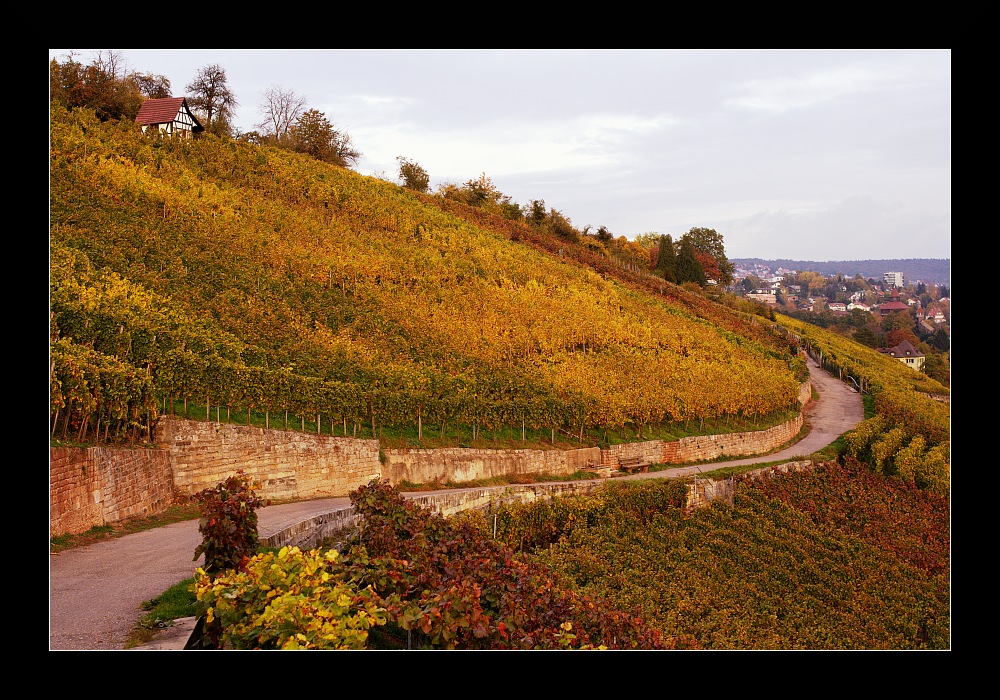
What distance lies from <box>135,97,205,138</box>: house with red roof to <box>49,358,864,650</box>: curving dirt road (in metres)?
18.5

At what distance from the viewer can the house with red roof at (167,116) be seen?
80.2ft

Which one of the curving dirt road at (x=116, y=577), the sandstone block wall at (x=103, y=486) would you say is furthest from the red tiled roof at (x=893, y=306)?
the sandstone block wall at (x=103, y=486)

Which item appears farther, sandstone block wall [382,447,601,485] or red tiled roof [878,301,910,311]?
sandstone block wall [382,447,601,485]

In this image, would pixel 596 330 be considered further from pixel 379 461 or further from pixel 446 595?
pixel 446 595

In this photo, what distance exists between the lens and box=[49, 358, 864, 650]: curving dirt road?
16.8 ft

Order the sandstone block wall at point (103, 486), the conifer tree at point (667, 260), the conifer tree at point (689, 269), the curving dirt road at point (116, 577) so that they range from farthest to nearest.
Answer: the conifer tree at point (689, 269)
the conifer tree at point (667, 260)
the sandstone block wall at point (103, 486)
the curving dirt road at point (116, 577)

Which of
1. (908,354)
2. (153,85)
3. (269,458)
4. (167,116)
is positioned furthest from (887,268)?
(153,85)

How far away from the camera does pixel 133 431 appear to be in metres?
9.87

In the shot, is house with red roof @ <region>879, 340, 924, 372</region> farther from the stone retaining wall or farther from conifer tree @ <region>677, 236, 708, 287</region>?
conifer tree @ <region>677, 236, 708, 287</region>

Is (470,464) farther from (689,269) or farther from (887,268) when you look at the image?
(689,269)

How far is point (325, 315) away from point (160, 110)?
43.6 feet

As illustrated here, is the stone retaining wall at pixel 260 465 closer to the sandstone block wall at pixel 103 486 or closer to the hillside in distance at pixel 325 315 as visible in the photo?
the sandstone block wall at pixel 103 486

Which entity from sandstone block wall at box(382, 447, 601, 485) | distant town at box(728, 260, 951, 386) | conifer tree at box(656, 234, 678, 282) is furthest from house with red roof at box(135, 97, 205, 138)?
conifer tree at box(656, 234, 678, 282)

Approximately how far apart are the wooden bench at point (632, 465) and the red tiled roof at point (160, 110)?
19.0 meters
